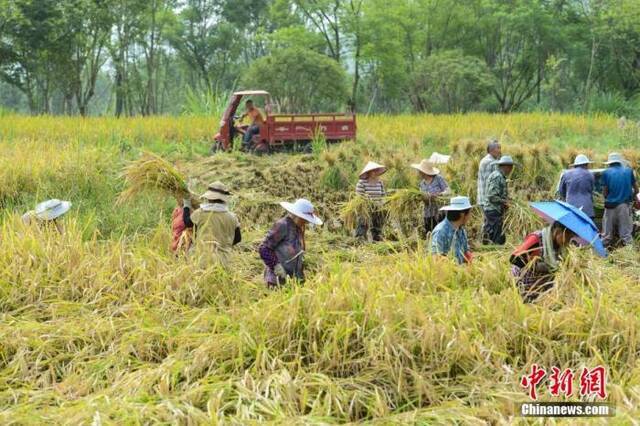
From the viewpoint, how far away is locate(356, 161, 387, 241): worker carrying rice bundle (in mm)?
8211

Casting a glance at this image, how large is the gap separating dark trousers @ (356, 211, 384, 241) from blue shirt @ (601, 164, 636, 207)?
2.68 metres

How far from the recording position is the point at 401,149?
469 inches

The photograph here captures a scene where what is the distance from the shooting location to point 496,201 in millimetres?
8172

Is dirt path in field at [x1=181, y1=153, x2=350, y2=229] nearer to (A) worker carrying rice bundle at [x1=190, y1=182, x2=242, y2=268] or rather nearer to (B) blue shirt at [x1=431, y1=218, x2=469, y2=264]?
(A) worker carrying rice bundle at [x1=190, y1=182, x2=242, y2=268]

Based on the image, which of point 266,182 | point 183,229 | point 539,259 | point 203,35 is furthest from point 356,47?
point 539,259

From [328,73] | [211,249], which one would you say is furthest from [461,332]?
[328,73]

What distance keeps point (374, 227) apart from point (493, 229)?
137 centimetres

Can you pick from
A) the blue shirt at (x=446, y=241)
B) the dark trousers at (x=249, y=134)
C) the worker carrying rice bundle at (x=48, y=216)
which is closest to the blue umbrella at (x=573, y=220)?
the blue shirt at (x=446, y=241)

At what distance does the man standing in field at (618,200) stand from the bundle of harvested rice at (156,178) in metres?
4.98

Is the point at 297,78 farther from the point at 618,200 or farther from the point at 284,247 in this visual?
the point at 284,247

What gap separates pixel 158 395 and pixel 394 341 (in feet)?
4.43

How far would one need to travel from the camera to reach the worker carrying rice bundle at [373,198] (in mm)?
8211

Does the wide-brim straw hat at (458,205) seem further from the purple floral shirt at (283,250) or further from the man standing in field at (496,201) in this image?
A: the man standing in field at (496,201)

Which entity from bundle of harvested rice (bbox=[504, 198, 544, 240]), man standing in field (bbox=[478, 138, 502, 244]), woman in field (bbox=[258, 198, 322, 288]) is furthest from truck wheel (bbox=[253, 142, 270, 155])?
woman in field (bbox=[258, 198, 322, 288])
